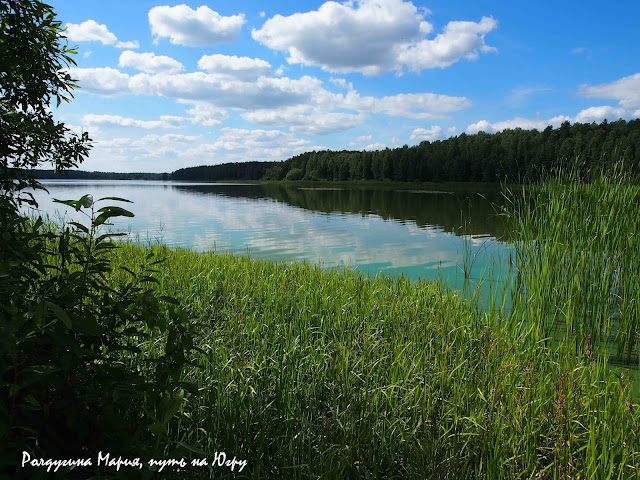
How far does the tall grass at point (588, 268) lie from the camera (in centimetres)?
564

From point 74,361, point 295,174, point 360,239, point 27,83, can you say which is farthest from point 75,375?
point 295,174

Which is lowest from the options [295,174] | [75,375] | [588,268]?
[588,268]

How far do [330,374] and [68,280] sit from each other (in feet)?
8.44

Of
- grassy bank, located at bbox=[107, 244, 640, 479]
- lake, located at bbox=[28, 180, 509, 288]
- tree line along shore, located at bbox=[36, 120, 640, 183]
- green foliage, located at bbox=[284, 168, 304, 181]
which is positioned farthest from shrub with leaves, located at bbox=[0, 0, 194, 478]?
green foliage, located at bbox=[284, 168, 304, 181]

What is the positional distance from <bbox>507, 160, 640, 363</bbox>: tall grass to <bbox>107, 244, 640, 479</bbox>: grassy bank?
0.99 meters

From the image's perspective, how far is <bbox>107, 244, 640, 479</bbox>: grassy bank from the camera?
2.84 m

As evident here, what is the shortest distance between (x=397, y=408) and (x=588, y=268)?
4202 mm

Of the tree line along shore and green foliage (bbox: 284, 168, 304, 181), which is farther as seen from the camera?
green foliage (bbox: 284, 168, 304, 181)

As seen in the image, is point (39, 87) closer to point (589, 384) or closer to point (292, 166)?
point (589, 384)

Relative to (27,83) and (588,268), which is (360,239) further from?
(27,83)

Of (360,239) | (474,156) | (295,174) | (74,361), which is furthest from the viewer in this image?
(295,174)

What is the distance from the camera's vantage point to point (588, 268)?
588 centimetres

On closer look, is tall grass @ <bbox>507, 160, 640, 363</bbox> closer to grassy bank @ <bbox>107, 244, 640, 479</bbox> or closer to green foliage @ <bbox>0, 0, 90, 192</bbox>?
grassy bank @ <bbox>107, 244, 640, 479</bbox>

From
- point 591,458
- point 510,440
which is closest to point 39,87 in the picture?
point 510,440
